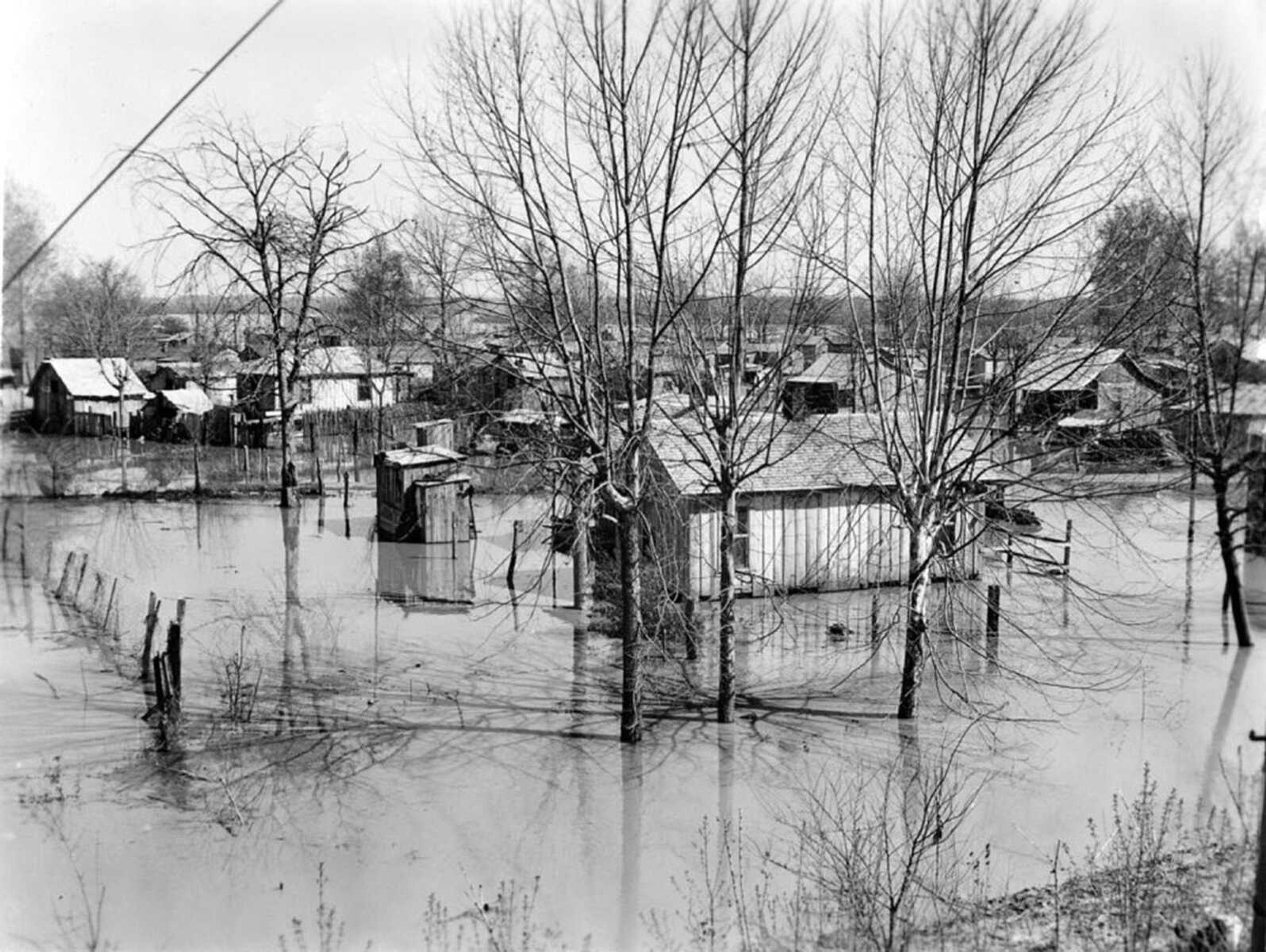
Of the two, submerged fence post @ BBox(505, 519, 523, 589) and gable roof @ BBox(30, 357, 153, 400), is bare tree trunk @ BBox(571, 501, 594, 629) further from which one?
gable roof @ BBox(30, 357, 153, 400)

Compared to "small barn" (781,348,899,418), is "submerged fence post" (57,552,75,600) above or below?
below

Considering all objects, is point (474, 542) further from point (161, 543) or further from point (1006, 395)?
point (1006, 395)

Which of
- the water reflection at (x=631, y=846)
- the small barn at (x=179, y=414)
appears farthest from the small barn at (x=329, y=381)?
the water reflection at (x=631, y=846)

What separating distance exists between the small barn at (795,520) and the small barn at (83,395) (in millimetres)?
22085

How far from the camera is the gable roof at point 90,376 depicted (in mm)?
33312

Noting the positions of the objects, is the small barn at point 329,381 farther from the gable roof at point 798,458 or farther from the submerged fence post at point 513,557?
the gable roof at point 798,458

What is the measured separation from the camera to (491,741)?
11109 mm

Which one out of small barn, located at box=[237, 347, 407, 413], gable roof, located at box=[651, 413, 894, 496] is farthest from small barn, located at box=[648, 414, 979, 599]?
small barn, located at box=[237, 347, 407, 413]

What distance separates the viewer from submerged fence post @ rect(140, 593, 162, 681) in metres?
12.6

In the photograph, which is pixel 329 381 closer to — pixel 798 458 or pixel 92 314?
pixel 92 314

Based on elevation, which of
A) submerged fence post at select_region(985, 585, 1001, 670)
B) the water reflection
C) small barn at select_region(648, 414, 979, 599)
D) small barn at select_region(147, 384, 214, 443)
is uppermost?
small barn at select_region(147, 384, 214, 443)

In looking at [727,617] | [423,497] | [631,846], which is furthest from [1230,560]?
[423,497]

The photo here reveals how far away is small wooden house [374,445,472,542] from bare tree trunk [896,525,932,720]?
35.9 ft

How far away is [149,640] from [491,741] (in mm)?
4267
